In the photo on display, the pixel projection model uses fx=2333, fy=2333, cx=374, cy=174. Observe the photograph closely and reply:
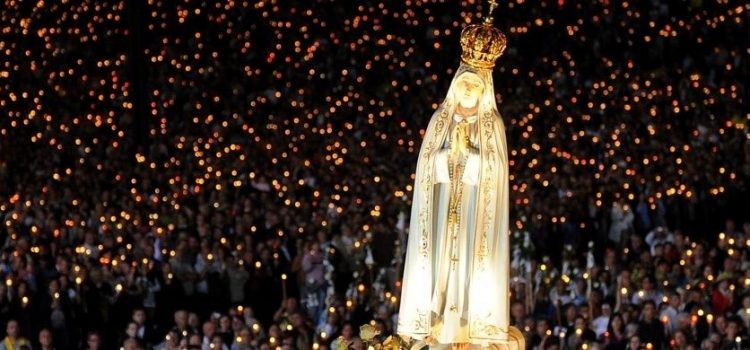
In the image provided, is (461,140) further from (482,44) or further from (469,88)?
(482,44)

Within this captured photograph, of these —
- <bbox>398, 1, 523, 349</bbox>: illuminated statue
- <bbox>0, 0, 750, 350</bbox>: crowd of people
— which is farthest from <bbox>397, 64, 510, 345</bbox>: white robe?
<bbox>0, 0, 750, 350</bbox>: crowd of people

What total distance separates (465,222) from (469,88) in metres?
1.02

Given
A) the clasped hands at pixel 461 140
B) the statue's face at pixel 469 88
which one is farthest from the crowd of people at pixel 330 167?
the statue's face at pixel 469 88

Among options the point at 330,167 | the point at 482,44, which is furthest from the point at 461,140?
the point at 330,167

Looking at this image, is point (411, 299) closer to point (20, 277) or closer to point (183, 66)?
point (20, 277)

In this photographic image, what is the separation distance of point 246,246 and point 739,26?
12.3 m

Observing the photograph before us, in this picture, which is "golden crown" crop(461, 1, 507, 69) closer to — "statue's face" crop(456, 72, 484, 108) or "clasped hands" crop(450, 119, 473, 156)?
"statue's face" crop(456, 72, 484, 108)

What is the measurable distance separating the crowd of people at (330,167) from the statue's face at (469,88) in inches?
82.2

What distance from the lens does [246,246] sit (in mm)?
26156

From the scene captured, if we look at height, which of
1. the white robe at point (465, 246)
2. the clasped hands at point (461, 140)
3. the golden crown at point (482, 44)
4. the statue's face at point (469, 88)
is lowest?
the white robe at point (465, 246)

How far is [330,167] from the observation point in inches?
1228

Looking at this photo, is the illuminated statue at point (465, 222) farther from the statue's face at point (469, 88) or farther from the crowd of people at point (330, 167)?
the crowd of people at point (330, 167)

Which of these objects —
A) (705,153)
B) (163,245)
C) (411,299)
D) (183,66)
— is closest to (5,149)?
(183,66)

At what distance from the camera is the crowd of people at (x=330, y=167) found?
24.0 meters
